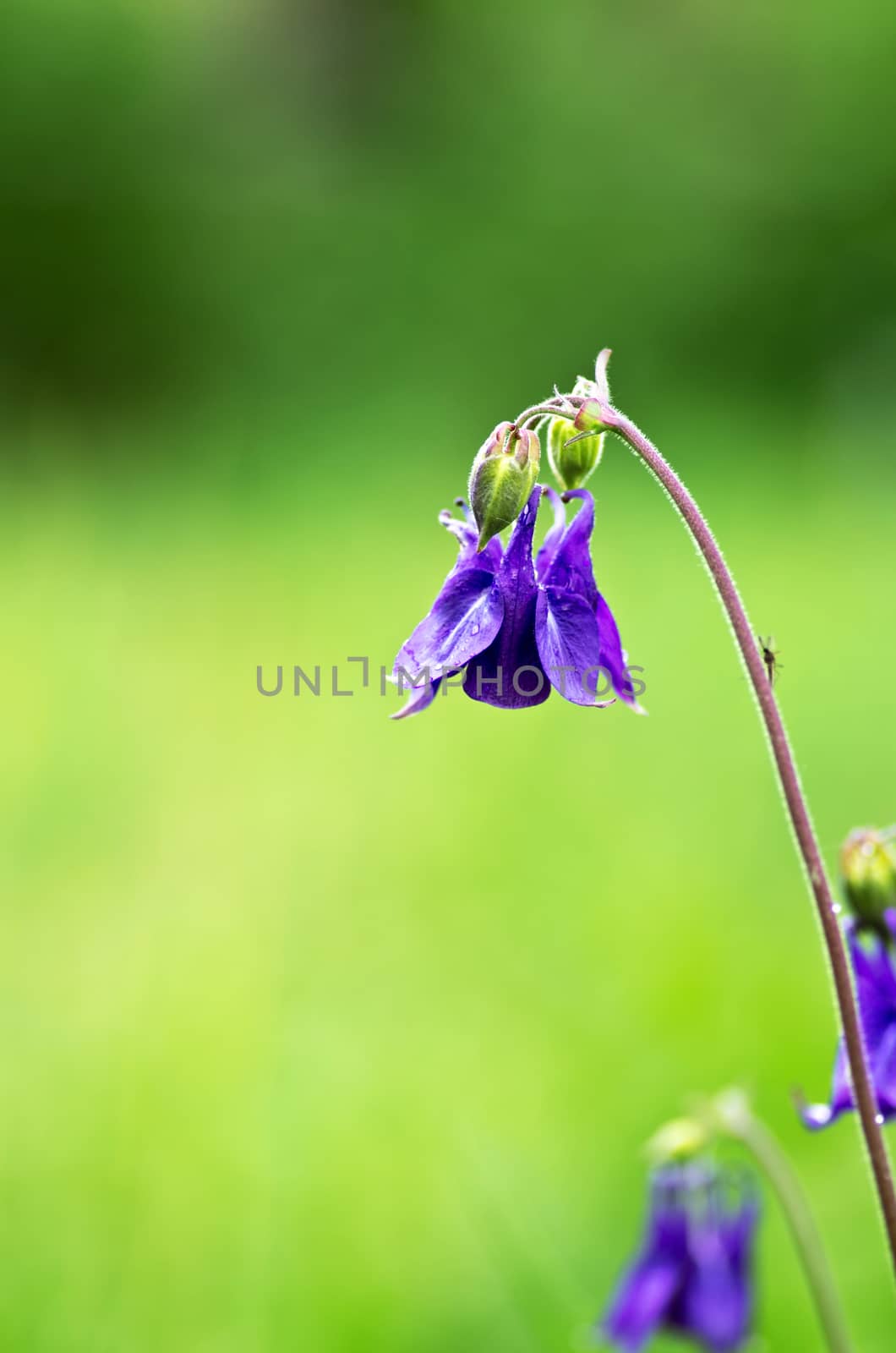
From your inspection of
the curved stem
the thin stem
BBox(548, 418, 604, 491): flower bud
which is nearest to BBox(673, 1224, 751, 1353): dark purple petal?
the thin stem

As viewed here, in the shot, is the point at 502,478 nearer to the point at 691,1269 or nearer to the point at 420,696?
the point at 420,696

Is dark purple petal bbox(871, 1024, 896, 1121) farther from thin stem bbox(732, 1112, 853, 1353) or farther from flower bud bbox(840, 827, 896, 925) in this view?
thin stem bbox(732, 1112, 853, 1353)

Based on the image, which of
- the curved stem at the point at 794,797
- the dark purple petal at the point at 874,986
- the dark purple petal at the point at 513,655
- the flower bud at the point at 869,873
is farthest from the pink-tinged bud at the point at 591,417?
the dark purple petal at the point at 874,986

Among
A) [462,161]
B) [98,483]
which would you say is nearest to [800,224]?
[462,161]

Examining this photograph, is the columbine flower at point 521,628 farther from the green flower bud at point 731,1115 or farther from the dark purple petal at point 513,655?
the green flower bud at point 731,1115

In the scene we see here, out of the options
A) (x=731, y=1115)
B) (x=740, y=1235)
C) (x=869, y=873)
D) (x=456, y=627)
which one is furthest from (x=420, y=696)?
(x=740, y=1235)

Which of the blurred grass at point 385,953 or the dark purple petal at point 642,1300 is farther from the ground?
the blurred grass at point 385,953
